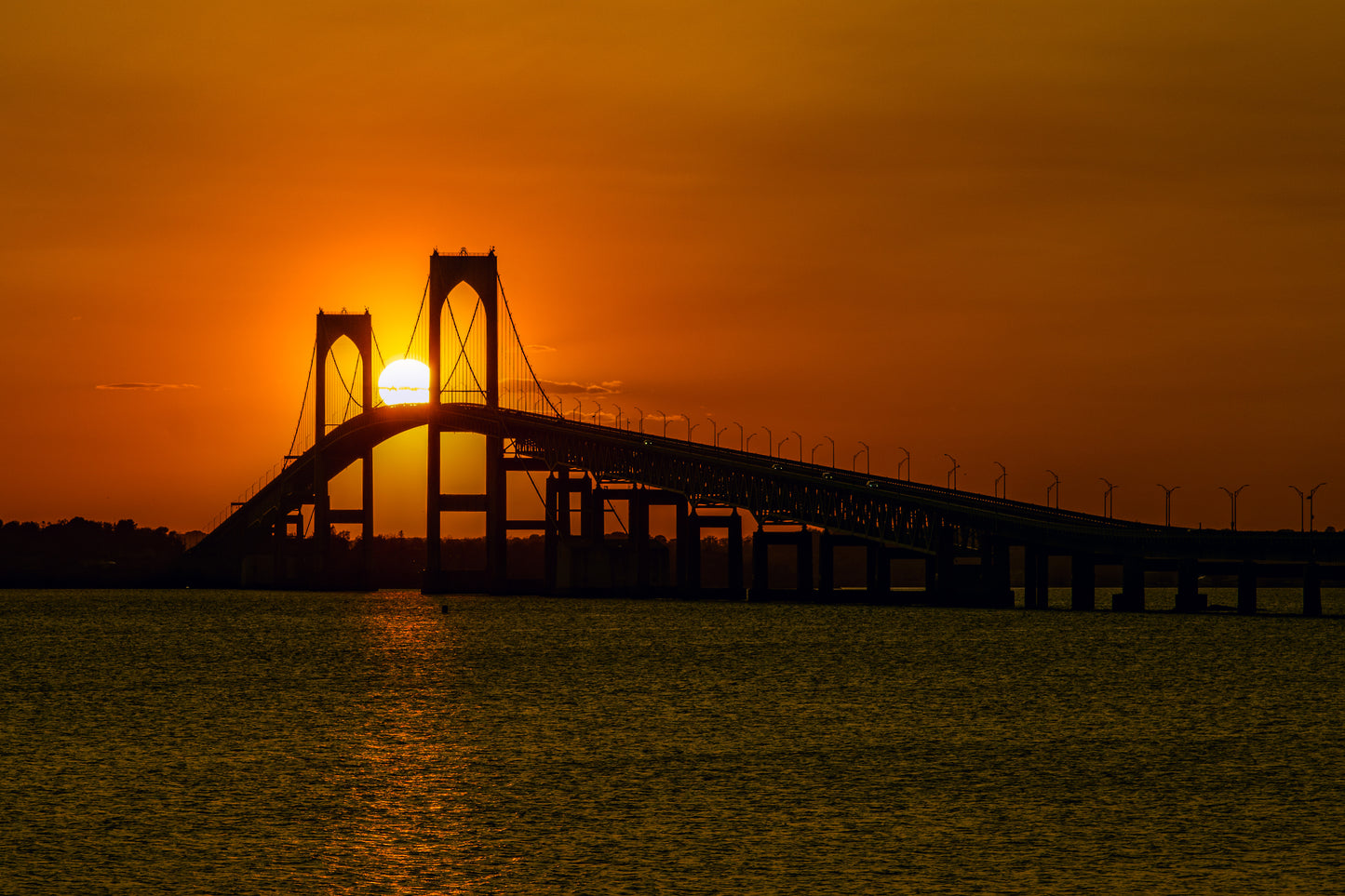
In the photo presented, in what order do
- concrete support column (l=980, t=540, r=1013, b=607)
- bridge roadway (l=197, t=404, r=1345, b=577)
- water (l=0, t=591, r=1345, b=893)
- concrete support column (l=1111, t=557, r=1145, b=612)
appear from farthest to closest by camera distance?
concrete support column (l=980, t=540, r=1013, b=607)
concrete support column (l=1111, t=557, r=1145, b=612)
bridge roadway (l=197, t=404, r=1345, b=577)
water (l=0, t=591, r=1345, b=893)

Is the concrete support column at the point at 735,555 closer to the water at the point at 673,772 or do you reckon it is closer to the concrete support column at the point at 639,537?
the concrete support column at the point at 639,537

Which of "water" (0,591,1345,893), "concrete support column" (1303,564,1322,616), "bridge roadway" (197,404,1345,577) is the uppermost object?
"bridge roadway" (197,404,1345,577)

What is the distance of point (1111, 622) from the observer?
111 metres

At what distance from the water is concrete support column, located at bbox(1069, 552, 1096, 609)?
157 ft

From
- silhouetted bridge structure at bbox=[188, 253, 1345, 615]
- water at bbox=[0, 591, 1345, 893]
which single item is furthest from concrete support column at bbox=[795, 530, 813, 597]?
water at bbox=[0, 591, 1345, 893]

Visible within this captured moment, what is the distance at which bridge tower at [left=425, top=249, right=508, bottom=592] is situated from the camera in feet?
481

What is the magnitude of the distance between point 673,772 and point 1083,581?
3874 inches

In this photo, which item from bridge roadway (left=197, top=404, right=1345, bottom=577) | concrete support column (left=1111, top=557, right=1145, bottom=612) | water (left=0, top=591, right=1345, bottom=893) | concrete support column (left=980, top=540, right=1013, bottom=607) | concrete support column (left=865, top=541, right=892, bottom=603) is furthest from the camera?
concrete support column (left=865, top=541, right=892, bottom=603)

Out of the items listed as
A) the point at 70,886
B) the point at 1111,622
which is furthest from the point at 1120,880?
the point at 1111,622

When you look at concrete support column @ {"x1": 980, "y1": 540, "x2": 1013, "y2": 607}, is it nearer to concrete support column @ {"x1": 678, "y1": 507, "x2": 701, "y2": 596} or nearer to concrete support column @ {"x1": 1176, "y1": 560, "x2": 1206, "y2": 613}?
concrete support column @ {"x1": 1176, "y1": 560, "x2": 1206, "y2": 613}

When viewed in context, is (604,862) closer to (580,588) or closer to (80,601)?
(580,588)

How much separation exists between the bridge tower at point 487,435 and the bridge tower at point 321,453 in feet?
43.4

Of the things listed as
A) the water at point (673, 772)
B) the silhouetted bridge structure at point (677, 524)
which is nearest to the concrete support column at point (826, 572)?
the silhouetted bridge structure at point (677, 524)

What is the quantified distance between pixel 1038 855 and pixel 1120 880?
2.00 meters
